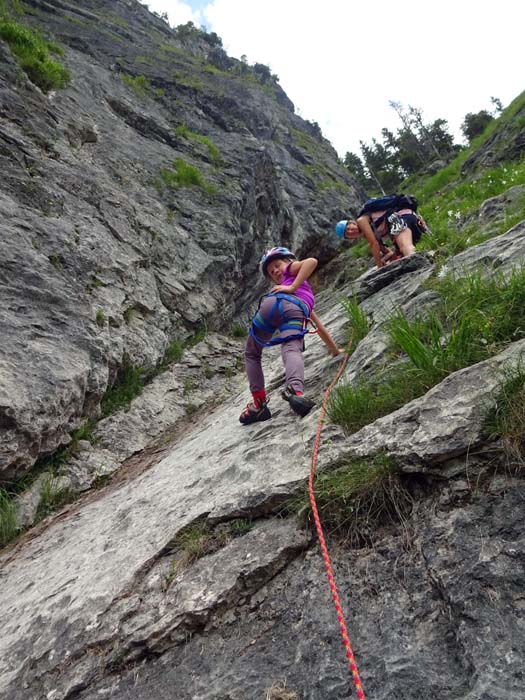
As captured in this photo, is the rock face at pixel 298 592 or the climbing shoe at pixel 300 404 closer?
the rock face at pixel 298 592

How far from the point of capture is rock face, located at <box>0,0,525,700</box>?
1699mm

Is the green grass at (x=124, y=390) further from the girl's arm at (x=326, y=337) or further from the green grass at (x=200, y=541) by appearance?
the green grass at (x=200, y=541)

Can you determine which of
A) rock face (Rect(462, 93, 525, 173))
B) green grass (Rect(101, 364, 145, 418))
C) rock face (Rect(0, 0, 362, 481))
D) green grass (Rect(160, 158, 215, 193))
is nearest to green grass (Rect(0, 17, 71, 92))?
rock face (Rect(0, 0, 362, 481))

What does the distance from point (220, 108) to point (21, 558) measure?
20858 mm

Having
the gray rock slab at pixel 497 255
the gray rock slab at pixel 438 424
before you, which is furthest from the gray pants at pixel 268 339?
the gray rock slab at pixel 497 255

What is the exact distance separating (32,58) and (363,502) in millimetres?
12758

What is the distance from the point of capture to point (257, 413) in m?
4.24

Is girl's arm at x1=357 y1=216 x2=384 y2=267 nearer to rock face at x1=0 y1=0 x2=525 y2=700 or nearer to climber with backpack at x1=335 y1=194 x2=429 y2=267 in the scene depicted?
climber with backpack at x1=335 y1=194 x2=429 y2=267

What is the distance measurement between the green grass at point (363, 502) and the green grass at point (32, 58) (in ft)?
40.1

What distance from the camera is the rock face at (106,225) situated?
5215 millimetres

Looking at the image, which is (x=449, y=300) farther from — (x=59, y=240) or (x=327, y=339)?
(x=59, y=240)

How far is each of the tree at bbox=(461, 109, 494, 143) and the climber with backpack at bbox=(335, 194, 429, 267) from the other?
3980 centimetres

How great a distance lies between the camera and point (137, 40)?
2252 cm

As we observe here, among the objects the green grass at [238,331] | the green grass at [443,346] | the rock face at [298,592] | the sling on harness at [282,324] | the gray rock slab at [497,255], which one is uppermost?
the green grass at [238,331]
